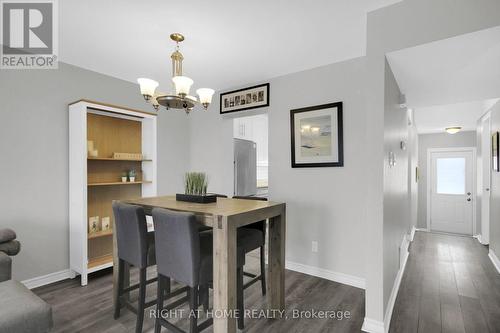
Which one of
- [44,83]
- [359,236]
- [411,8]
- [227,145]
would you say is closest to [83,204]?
[44,83]

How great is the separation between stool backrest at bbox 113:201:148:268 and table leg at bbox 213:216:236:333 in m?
0.65

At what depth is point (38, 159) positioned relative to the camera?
281cm

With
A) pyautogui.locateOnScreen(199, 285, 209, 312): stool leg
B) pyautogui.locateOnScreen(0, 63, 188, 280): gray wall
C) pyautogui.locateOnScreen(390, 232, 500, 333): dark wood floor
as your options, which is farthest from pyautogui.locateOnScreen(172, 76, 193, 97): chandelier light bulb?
pyautogui.locateOnScreen(390, 232, 500, 333): dark wood floor

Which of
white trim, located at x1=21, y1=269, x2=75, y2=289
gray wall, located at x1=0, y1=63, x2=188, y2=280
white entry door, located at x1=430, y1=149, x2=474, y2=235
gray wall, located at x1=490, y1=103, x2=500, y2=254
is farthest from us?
white entry door, located at x1=430, y1=149, x2=474, y2=235

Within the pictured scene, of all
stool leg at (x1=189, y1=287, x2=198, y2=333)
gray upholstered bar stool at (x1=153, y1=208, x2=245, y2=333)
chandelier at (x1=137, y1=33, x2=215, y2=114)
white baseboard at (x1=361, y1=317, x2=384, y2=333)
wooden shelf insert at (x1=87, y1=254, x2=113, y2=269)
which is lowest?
white baseboard at (x1=361, y1=317, x2=384, y2=333)

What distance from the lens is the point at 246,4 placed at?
1987mm

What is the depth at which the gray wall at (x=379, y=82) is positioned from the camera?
1.84 metres

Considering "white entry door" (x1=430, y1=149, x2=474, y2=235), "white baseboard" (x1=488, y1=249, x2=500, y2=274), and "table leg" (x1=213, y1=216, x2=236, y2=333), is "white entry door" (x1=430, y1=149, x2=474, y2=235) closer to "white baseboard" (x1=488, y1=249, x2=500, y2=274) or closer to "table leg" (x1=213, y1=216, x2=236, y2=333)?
"white baseboard" (x1=488, y1=249, x2=500, y2=274)

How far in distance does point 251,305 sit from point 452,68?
2787mm

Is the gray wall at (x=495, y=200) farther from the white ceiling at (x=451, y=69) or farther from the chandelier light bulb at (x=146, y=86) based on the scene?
the chandelier light bulb at (x=146, y=86)

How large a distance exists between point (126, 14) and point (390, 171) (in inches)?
102

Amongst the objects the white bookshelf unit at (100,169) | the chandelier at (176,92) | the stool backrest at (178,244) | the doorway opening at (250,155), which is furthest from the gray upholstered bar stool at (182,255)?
the doorway opening at (250,155)

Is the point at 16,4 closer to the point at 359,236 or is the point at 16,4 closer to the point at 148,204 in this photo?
the point at 148,204

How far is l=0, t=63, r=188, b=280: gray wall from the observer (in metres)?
2.63
